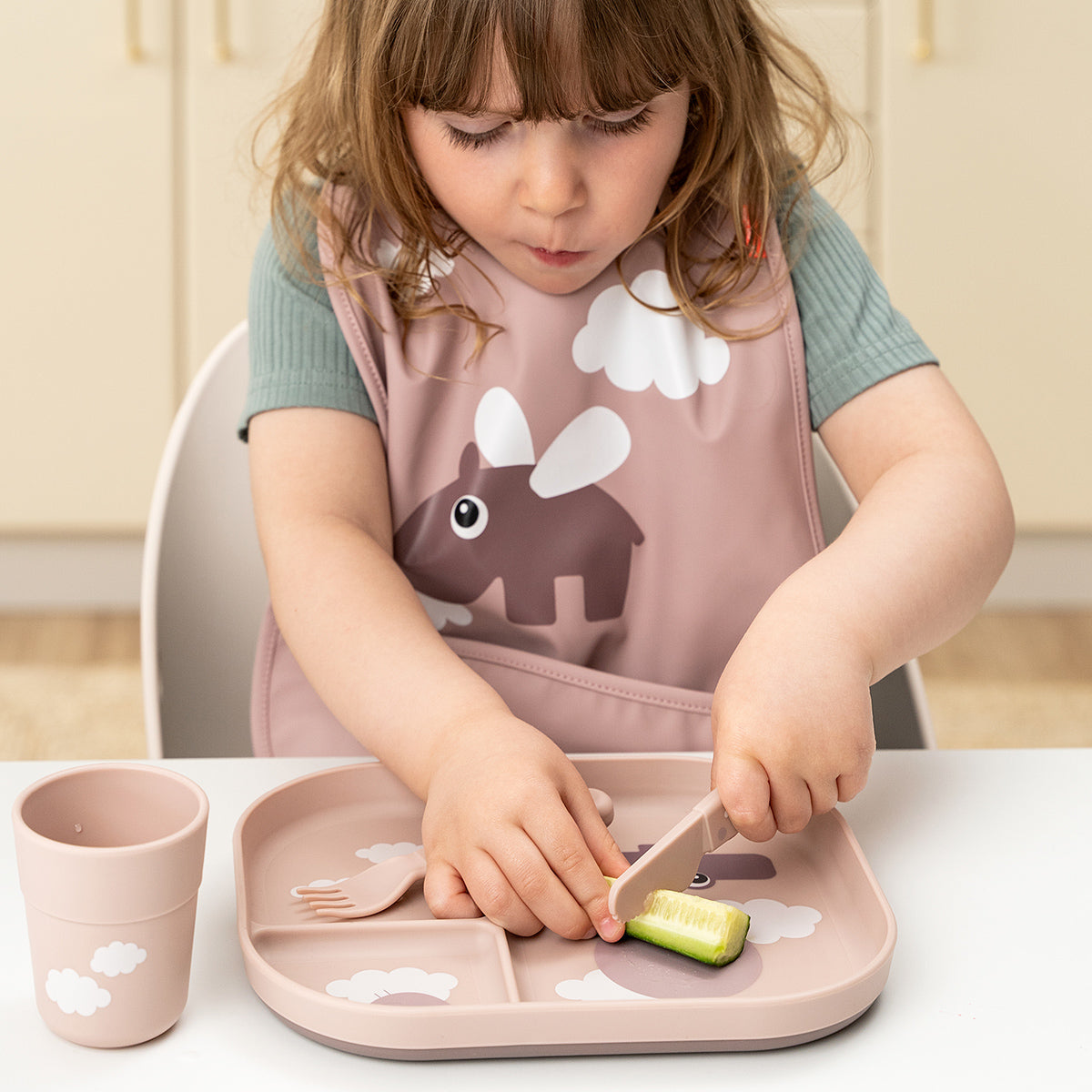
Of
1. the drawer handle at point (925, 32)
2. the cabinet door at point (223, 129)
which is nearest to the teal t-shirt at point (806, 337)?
the cabinet door at point (223, 129)

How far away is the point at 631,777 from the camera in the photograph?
22.1 inches

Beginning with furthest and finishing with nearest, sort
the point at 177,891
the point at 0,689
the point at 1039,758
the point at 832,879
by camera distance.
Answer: the point at 0,689, the point at 1039,758, the point at 832,879, the point at 177,891

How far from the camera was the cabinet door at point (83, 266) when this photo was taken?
1.93 metres

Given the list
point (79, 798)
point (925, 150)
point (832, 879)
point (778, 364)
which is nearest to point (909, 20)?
point (925, 150)

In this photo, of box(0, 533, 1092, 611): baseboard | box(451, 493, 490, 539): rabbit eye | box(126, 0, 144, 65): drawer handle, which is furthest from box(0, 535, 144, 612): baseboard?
box(451, 493, 490, 539): rabbit eye

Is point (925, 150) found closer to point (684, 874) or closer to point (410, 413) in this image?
point (410, 413)

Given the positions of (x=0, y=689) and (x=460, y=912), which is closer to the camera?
(x=460, y=912)

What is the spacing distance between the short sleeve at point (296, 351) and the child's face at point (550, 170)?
10cm

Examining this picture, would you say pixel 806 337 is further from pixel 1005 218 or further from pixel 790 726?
pixel 1005 218

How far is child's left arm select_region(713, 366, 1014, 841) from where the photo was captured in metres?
0.51

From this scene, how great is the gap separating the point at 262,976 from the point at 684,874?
15 cm

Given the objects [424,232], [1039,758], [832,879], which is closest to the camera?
[832,879]

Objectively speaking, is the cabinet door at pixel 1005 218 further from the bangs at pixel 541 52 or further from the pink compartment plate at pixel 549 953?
the pink compartment plate at pixel 549 953

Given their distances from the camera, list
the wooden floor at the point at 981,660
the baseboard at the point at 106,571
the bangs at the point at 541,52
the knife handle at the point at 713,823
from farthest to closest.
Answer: the baseboard at the point at 106,571
the wooden floor at the point at 981,660
the bangs at the point at 541,52
the knife handle at the point at 713,823
